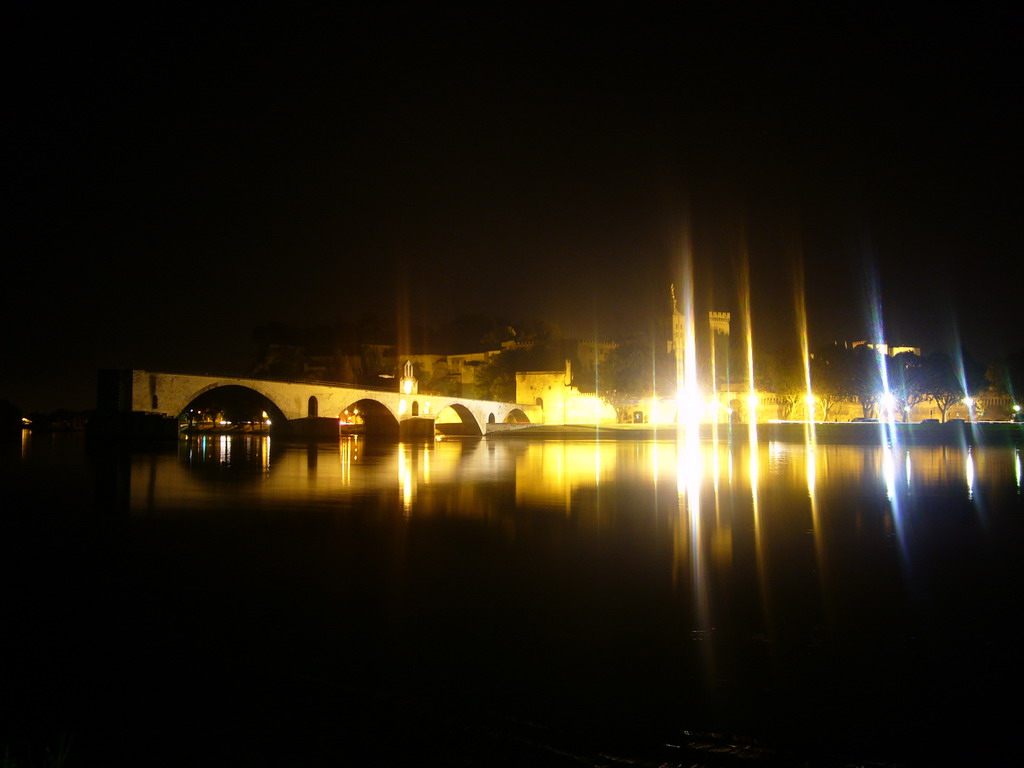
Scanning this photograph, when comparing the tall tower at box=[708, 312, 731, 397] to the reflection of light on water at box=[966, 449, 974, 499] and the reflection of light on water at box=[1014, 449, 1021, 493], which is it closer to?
the reflection of light on water at box=[1014, 449, 1021, 493]

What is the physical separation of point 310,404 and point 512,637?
49.1m

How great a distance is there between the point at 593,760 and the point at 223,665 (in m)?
2.80

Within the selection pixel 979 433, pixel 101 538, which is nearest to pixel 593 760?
pixel 101 538

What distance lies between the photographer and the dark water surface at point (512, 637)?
4.22m

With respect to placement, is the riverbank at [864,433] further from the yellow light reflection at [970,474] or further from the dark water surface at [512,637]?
the dark water surface at [512,637]

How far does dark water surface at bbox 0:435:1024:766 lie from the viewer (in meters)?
4.22

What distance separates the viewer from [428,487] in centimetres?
1788

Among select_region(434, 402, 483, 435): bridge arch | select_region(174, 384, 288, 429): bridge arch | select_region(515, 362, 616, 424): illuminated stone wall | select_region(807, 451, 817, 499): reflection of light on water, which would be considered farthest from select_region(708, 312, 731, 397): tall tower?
select_region(807, 451, 817, 499): reflection of light on water

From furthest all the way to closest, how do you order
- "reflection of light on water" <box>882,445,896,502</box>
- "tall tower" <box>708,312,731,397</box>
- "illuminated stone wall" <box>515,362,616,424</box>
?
"illuminated stone wall" <box>515,362,616,424</box> < "tall tower" <box>708,312,731,397</box> < "reflection of light on water" <box>882,445,896,502</box>

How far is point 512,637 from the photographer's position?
586 centimetres

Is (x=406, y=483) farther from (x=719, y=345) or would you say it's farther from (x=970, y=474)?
(x=719, y=345)

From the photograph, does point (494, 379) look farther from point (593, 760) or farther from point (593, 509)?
point (593, 760)

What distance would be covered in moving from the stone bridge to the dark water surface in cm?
2903

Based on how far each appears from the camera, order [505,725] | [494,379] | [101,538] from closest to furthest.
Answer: [505,725] < [101,538] < [494,379]
